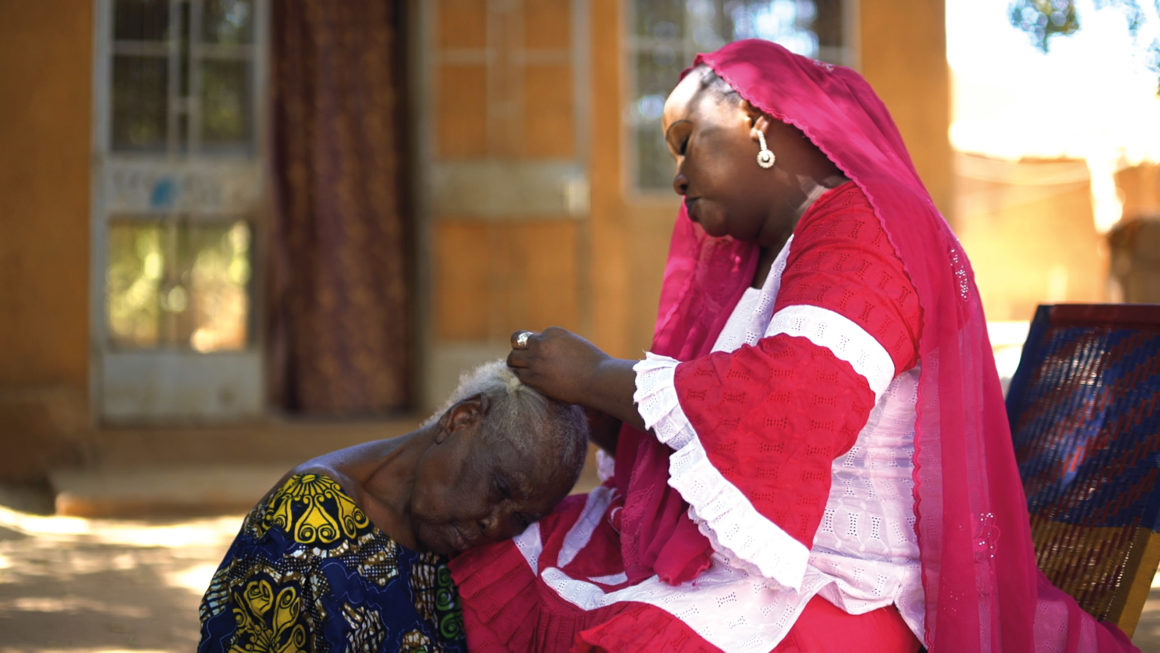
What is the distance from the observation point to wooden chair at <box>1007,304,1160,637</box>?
2492mm

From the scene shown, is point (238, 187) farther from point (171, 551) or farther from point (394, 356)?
point (171, 551)

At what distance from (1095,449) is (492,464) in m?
1.48

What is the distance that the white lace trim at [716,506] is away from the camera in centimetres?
204

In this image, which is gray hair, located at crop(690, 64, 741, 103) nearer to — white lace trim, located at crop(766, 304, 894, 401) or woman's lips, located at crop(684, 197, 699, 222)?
woman's lips, located at crop(684, 197, 699, 222)

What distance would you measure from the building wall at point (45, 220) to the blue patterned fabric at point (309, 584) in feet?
16.9

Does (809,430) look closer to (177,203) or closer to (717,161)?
(717,161)

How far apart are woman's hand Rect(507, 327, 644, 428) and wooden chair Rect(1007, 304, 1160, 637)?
1.19 metres

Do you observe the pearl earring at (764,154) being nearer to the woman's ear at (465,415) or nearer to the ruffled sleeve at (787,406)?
the ruffled sleeve at (787,406)

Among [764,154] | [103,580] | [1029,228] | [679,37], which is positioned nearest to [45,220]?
[103,580]

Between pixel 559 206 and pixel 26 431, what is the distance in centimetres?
364

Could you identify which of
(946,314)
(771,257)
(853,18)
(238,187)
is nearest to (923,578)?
(946,314)

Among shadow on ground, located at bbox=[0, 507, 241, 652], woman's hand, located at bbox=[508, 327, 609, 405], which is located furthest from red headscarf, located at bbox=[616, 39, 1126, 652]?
shadow on ground, located at bbox=[0, 507, 241, 652]

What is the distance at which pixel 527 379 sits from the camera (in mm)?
2404

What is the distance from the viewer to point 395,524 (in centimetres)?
252
